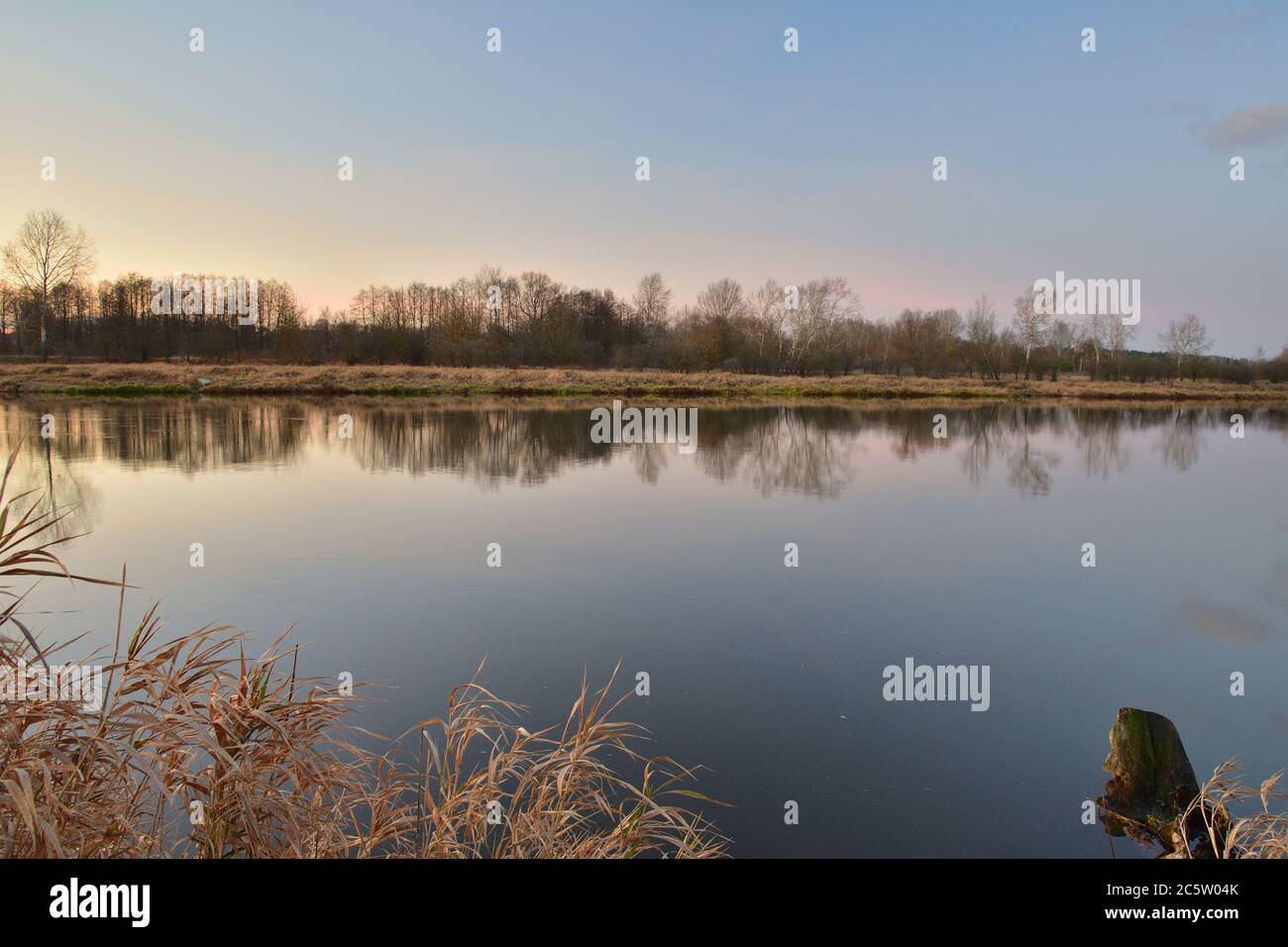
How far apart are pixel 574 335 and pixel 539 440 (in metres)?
30.9

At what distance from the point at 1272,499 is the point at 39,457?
69.9ft

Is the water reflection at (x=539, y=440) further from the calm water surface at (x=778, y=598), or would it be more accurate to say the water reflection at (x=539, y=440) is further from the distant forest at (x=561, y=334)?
the distant forest at (x=561, y=334)

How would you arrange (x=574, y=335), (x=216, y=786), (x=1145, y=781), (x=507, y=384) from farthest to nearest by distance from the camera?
(x=574, y=335) → (x=507, y=384) → (x=1145, y=781) → (x=216, y=786)

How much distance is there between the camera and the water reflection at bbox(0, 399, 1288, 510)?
1445 centimetres

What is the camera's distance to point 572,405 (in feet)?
101

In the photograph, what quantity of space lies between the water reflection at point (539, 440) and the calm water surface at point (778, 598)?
26cm

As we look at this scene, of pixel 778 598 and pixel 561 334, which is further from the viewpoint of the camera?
pixel 561 334

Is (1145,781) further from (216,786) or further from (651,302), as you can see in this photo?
(651,302)

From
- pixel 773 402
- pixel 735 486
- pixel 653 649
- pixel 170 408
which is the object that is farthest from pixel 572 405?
pixel 653 649

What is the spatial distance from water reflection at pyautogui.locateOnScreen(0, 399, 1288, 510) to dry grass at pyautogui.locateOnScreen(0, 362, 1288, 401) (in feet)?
13.4

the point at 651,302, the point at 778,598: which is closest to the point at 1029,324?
the point at 651,302

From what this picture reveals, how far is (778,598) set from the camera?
7020mm

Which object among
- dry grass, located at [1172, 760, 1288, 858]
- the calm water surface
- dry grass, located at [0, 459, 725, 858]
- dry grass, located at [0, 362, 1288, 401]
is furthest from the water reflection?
dry grass, located at [0, 459, 725, 858]

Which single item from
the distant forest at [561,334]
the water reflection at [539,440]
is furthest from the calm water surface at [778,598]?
the distant forest at [561,334]
